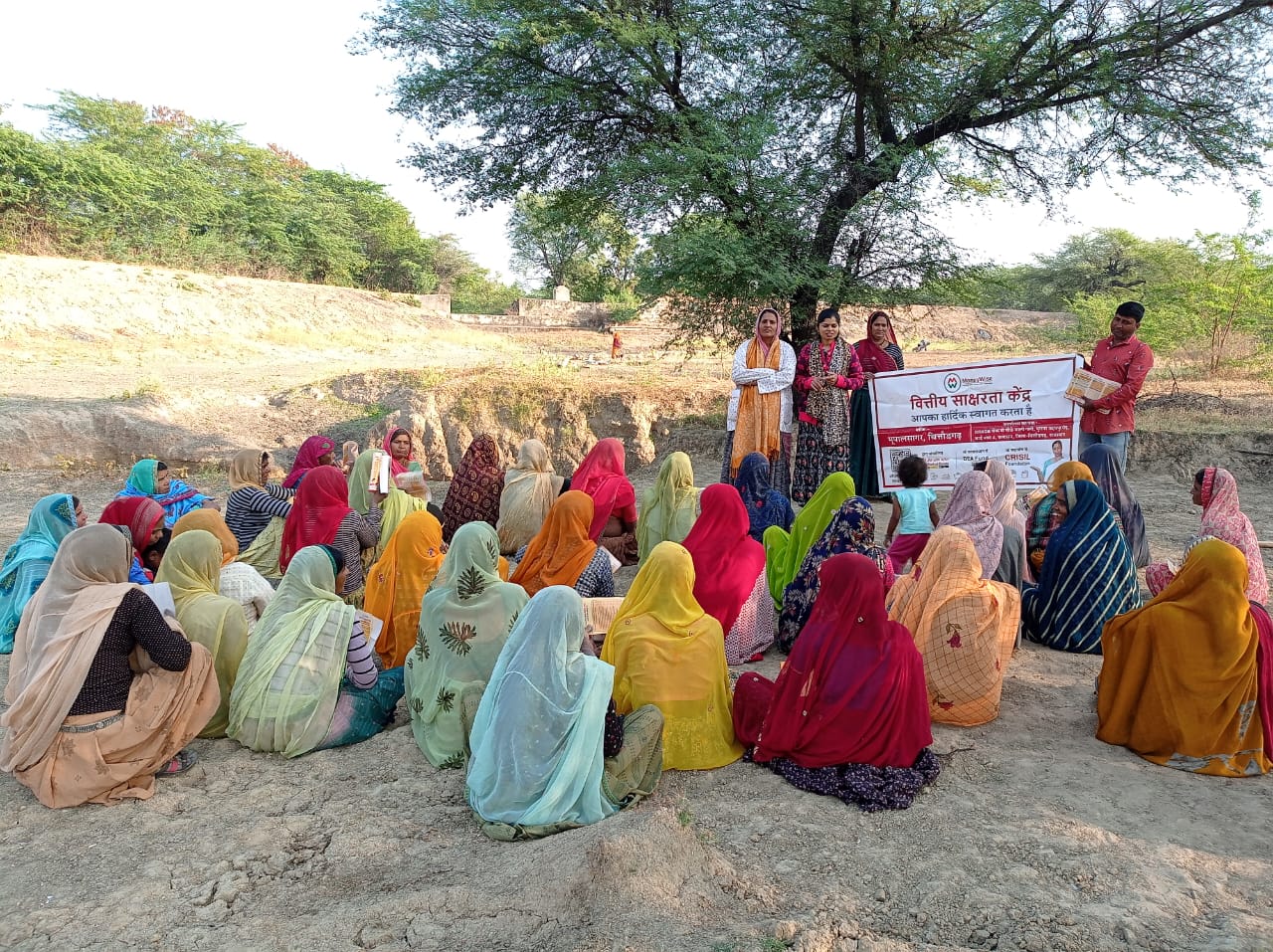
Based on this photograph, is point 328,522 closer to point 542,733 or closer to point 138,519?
point 138,519

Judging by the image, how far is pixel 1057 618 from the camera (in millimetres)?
5141

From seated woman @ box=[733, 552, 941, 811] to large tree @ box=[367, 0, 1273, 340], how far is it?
577 cm

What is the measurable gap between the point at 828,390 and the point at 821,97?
4.15m

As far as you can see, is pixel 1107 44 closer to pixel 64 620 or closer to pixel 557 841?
pixel 557 841

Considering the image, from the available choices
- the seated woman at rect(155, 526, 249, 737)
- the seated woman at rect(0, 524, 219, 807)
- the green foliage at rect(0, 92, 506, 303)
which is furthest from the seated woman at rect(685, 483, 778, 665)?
the green foliage at rect(0, 92, 506, 303)

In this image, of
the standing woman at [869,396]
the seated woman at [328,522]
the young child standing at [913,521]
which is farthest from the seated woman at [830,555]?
the standing woman at [869,396]

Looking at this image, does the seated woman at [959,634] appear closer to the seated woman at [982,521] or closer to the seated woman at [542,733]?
the seated woman at [982,521]

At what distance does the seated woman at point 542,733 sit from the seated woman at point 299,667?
0.99 metres

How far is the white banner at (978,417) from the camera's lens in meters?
7.23

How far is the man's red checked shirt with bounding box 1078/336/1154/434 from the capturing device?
692 cm

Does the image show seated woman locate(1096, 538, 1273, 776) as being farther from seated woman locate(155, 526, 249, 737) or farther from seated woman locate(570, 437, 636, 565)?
seated woman locate(155, 526, 249, 737)

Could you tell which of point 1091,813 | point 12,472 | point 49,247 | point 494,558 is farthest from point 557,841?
point 49,247

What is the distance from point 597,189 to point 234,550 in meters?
7.09

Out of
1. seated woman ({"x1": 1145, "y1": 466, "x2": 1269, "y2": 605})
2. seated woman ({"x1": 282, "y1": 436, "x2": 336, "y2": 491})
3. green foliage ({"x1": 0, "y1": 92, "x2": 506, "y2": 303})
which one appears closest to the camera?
seated woman ({"x1": 1145, "y1": 466, "x2": 1269, "y2": 605})
